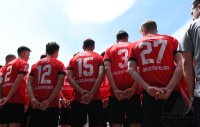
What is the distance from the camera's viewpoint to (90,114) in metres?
7.35

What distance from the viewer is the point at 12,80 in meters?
8.62

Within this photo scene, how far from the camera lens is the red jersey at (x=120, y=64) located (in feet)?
22.3

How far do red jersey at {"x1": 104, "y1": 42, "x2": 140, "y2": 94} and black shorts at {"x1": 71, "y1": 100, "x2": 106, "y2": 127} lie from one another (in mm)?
915

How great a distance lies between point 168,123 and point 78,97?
333cm

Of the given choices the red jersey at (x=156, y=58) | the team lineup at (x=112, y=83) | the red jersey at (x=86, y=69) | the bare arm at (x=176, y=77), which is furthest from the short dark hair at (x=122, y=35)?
the bare arm at (x=176, y=77)

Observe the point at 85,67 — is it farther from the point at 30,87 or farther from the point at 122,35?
the point at 30,87

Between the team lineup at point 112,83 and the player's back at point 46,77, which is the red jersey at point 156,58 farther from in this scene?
the player's back at point 46,77

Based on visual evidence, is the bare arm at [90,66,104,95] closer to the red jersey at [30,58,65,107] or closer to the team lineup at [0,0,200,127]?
the team lineup at [0,0,200,127]

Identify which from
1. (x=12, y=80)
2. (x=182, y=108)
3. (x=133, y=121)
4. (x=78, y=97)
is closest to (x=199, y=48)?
(x=182, y=108)

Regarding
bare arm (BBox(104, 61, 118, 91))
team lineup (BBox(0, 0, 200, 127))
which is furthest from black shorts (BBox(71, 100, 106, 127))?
bare arm (BBox(104, 61, 118, 91))

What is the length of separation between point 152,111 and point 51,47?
144 inches

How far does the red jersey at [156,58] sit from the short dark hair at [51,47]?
2.88m

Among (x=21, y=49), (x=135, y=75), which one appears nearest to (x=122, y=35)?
(x=135, y=75)

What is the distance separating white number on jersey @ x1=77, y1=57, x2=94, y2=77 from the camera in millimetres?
7500
